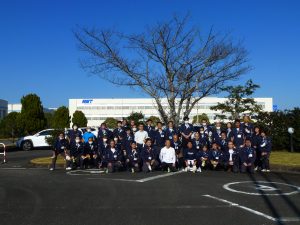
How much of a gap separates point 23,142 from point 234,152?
1962cm

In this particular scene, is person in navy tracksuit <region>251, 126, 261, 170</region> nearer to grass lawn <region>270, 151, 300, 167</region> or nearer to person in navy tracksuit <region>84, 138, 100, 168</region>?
grass lawn <region>270, 151, 300, 167</region>

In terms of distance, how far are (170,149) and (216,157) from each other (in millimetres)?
1669

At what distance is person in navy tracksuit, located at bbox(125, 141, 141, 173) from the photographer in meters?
15.6

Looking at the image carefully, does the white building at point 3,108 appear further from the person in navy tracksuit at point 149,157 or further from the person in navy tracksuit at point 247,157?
the person in navy tracksuit at point 247,157

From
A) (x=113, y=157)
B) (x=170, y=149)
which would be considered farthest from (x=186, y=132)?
(x=113, y=157)

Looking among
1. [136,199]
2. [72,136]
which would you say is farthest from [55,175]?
[136,199]

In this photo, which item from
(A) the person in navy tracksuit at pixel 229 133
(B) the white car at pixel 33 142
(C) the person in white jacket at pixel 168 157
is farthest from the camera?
A: (B) the white car at pixel 33 142

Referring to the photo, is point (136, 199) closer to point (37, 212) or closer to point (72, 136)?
point (37, 212)

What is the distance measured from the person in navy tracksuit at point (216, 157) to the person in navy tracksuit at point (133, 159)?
2.61 metres

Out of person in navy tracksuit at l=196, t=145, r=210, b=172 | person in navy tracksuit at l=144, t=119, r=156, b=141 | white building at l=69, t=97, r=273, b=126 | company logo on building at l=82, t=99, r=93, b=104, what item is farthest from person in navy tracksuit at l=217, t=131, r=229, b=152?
company logo on building at l=82, t=99, r=93, b=104

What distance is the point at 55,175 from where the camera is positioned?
14.3m

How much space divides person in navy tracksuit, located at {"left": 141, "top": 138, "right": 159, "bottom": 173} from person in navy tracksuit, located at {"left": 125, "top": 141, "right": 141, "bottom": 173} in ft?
0.68

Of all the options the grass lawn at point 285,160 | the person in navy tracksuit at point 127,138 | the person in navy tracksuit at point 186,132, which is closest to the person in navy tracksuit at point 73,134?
the person in navy tracksuit at point 127,138

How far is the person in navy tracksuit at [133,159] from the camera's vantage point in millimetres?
15633
